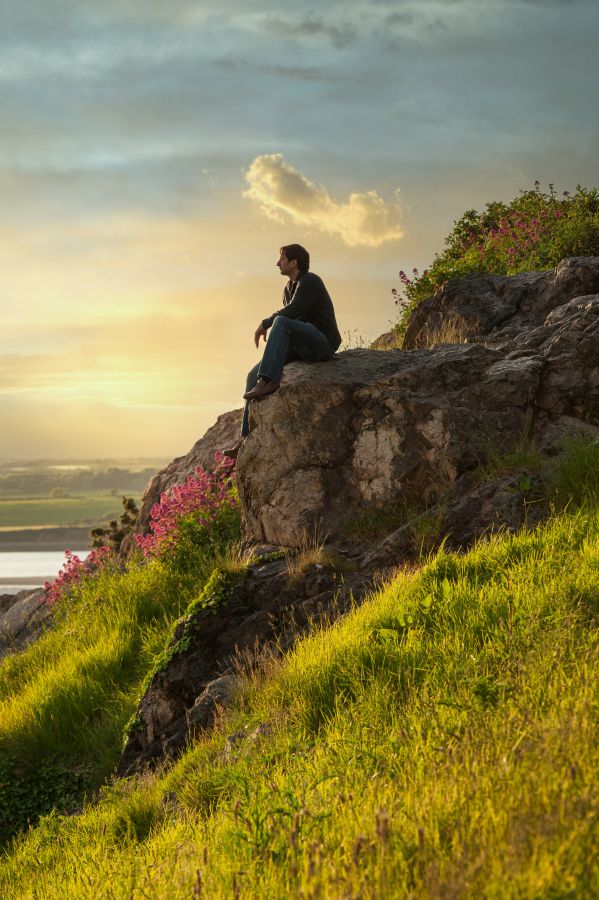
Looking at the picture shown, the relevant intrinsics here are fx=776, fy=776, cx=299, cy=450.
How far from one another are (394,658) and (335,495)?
15.3ft

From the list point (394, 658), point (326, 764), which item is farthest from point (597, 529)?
point (326, 764)

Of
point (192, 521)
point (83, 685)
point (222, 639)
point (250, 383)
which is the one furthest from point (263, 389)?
point (83, 685)

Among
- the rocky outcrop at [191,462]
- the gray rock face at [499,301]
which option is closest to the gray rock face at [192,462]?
the rocky outcrop at [191,462]

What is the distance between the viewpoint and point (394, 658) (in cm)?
530

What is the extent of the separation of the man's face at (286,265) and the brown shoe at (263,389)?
6.14ft

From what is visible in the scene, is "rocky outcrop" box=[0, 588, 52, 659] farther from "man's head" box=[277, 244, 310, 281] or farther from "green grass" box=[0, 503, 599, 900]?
"green grass" box=[0, 503, 599, 900]

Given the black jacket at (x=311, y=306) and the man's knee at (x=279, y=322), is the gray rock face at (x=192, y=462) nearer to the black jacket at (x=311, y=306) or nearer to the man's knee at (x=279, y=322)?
the black jacket at (x=311, y=306)

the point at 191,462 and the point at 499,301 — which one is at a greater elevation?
the point at 499,301

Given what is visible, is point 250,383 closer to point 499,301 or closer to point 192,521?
point 192,521

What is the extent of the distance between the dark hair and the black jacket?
198 millimetres

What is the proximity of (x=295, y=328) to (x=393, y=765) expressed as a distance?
7.67 metres

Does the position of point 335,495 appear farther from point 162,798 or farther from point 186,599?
point 162,798

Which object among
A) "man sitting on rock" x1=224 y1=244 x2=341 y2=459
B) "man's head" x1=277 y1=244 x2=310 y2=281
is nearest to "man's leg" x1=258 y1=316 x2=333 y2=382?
"man sitting on rock" x1=224 y1=244 x2=341 y2=459

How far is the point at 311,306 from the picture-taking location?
11047 millimetres
